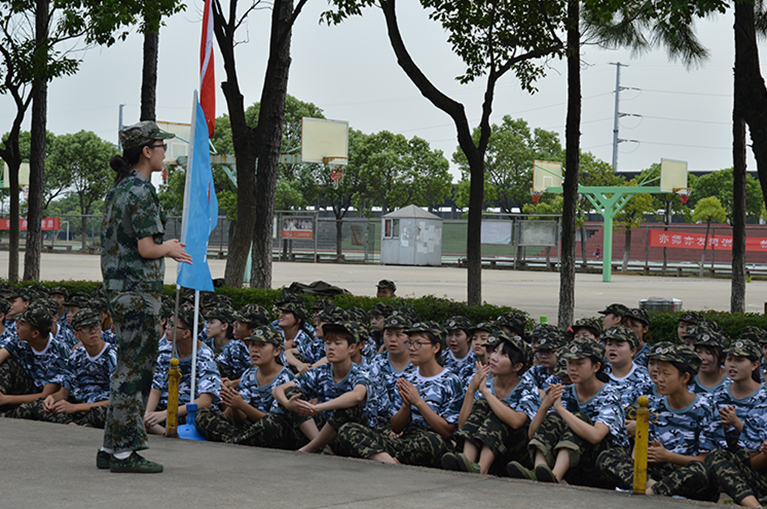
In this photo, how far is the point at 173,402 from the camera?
6293mm

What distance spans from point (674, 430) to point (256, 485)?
111 inches

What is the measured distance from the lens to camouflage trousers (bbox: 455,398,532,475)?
5.54 m

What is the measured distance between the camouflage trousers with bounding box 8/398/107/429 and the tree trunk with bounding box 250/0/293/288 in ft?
20.3

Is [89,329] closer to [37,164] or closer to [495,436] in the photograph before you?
[495,436]

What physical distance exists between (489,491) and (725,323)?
5.77 m

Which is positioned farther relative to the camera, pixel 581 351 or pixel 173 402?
pixel 173 402

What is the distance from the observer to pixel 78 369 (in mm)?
7266

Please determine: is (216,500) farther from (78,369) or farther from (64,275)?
(64,275)

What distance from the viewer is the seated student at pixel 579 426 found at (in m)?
5.32

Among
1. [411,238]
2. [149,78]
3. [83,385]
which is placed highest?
[149,78]

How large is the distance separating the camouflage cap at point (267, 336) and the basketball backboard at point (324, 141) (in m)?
21.6

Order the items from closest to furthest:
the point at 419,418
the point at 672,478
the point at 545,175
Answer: the point at 672,478, the point at 419,418, the point at 545,175

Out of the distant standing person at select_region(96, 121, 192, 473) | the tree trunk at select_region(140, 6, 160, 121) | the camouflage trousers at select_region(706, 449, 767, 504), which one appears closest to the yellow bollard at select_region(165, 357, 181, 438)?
the distant standing person at select_region(96, 121, 192, 473)

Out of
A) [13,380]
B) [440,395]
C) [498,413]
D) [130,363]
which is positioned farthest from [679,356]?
[13,380]
